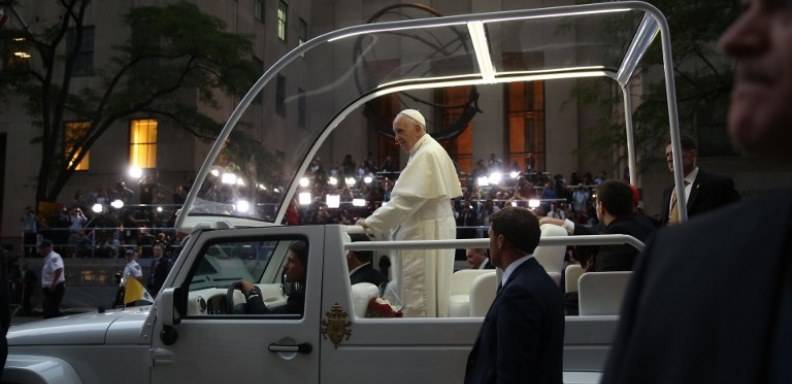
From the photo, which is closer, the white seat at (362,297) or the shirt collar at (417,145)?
the white seat at (362,297)

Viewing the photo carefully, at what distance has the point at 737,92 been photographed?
35.7 inches

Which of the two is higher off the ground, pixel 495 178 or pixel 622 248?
pixel 495 178

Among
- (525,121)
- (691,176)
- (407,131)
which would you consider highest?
(525,121)

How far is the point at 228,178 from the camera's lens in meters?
5.38

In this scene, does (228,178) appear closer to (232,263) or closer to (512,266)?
(232,263)

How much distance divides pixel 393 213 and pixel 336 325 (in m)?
1.12

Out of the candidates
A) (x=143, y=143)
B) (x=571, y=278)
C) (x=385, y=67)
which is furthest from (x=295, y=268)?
(x=143, y=143)

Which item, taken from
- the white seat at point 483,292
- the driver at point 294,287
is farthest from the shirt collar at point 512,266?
the driver at point 294,287

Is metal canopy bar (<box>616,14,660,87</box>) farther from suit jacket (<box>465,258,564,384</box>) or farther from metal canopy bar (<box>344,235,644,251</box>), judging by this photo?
suit jacket (<box>465,258,564,384</box>)

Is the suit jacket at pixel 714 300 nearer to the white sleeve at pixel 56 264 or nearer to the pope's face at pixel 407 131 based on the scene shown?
the pope's face at pixel 407 131

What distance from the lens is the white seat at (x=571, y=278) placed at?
15.5 ft

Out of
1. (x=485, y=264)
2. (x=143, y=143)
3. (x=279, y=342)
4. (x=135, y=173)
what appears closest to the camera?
(x=279, y=342)

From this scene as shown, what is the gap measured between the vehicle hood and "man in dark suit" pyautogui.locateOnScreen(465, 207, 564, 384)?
234 centimetres

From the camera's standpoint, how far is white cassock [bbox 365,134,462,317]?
477cm
